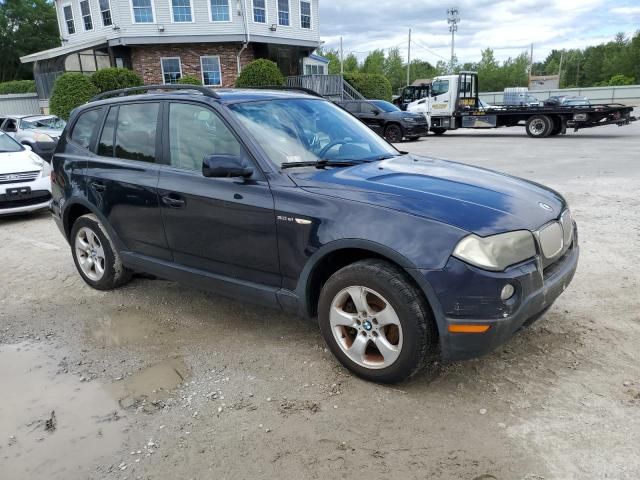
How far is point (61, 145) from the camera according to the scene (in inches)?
202

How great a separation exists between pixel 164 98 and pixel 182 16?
1000 inches

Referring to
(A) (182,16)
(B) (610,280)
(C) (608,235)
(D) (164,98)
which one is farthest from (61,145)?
(A) (182,16)

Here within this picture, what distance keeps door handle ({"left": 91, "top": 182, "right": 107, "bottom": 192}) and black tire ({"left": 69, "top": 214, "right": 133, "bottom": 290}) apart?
1.06 ft

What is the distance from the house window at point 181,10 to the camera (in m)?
26.4

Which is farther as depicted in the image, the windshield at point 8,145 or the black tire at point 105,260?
the windshield at point 8,145

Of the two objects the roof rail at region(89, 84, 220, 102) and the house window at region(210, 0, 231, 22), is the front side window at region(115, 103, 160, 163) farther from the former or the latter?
the house window at region(210, 0, 231, 22)

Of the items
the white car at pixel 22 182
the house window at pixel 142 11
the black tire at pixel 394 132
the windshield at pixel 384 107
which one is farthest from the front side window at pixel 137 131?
the house window at pixel 142 11

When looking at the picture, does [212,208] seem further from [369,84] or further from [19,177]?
[369,84]

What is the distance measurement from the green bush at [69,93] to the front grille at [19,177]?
1583cm

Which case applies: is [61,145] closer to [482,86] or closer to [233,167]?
[233,167]

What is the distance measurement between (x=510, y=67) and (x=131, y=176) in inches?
3760

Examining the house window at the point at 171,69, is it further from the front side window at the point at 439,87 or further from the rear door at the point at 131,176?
the rear door at the point at 131,176

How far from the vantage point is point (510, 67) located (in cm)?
8862

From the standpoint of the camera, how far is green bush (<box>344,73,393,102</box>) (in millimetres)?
32188
